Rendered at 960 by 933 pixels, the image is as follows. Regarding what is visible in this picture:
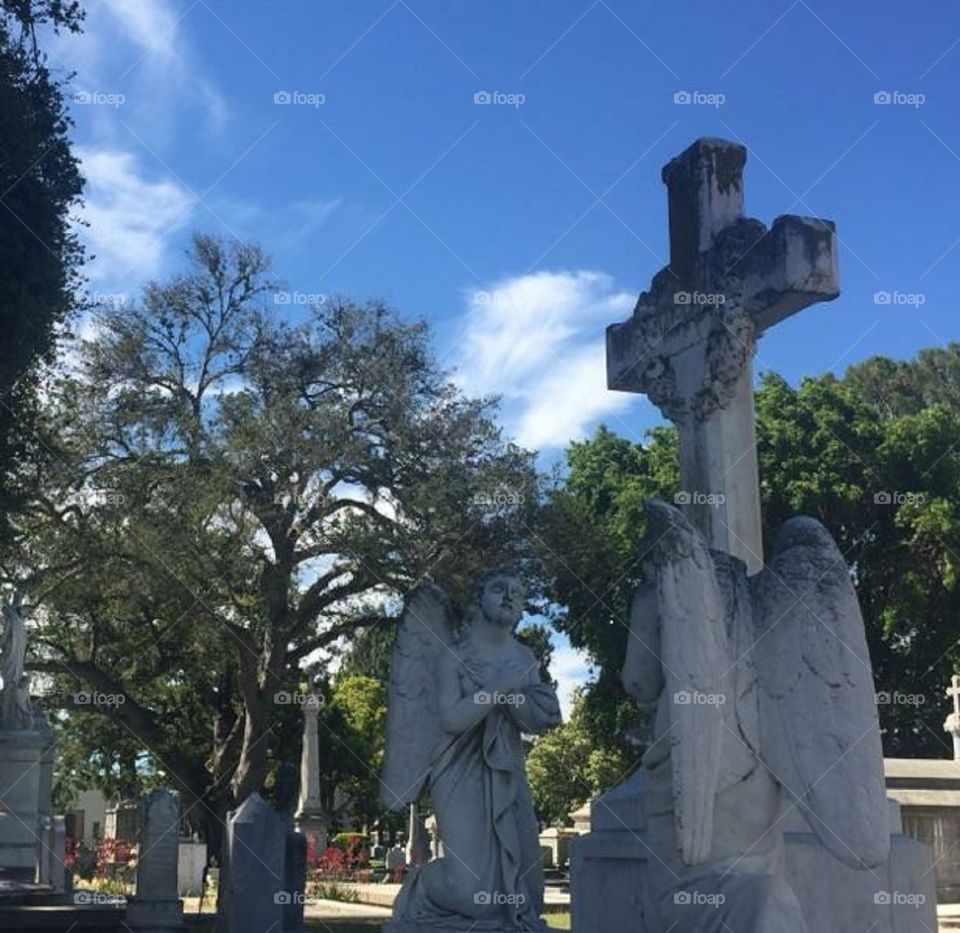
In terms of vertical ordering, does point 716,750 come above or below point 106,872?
above

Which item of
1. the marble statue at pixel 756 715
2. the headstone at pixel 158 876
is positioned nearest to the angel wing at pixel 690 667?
the marble statue at pixel 756 715

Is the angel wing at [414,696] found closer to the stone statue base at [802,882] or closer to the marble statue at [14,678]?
the stone statue base at [802,882]

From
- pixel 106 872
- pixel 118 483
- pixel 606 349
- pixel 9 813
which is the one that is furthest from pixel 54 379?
pixel 606 349

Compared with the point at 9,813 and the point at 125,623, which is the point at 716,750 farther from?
the point at 125,623

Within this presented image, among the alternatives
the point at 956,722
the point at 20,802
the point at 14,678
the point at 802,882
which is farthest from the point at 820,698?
the point at 956,722

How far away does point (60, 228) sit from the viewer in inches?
528

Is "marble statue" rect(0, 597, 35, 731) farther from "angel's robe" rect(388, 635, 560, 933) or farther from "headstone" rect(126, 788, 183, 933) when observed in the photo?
"angel's robe" rect(388, 635, 560, 933)

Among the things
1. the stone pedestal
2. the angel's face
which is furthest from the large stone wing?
the stone pedestal

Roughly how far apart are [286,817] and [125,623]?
36.4 feet

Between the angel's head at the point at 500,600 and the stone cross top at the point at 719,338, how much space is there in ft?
5.44

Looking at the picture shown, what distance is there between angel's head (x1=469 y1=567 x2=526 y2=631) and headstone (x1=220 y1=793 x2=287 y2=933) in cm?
680

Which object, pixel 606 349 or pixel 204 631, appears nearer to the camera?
pixel 606 349

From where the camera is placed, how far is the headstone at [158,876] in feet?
43.7

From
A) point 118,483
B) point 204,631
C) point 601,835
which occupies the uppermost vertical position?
point 118,483
